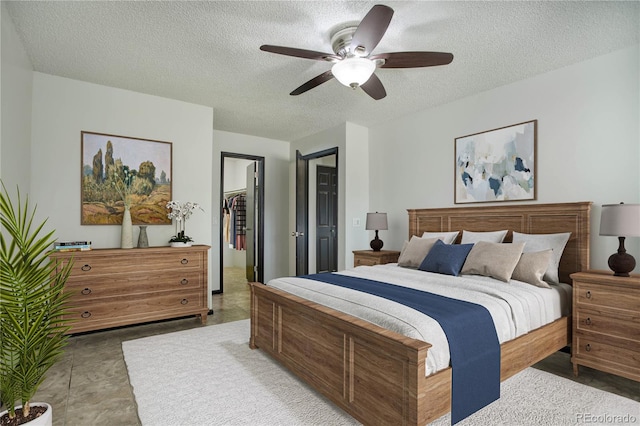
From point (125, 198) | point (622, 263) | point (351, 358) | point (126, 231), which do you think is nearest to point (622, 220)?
point (622, 263)

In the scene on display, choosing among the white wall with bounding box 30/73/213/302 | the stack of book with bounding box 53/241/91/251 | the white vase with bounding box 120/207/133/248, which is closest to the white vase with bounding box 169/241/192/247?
the white wall with bounding box 30/73/213/302

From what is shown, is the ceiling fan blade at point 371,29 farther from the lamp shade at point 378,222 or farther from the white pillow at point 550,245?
the lamp shade at point 378,222

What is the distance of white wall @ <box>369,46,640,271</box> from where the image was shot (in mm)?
2801

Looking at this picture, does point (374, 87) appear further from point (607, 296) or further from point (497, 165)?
point (607, 296)

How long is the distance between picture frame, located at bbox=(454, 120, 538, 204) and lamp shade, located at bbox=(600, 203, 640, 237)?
877mm

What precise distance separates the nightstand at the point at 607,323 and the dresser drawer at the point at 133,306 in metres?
3.62

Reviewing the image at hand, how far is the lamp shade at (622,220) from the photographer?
7.85ft

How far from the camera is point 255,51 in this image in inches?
114

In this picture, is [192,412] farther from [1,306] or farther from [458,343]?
[458,343]

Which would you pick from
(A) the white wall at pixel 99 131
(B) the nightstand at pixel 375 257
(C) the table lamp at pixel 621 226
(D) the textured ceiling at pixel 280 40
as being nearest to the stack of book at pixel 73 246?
(A) the white wall at pixel 99 131

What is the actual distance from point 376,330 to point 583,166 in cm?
267

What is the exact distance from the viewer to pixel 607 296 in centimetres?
246

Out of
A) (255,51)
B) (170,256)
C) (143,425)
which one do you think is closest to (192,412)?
(143,425)

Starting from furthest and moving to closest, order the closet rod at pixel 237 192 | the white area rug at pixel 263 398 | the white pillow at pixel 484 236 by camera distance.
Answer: the closet rod at pixel 237 192 → the white pillow at pixel 484 236 → the white area rug at pixel 263 398
